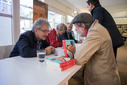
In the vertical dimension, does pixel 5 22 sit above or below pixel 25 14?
below

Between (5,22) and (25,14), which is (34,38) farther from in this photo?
(25,14)

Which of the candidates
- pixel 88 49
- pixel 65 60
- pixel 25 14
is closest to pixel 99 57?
pixel 88 49

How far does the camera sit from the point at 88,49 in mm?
878

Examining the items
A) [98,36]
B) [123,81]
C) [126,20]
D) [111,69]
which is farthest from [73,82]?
[126,20]

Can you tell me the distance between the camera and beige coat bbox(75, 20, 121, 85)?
0.88 meters

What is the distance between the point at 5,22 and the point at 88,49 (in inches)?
68.9

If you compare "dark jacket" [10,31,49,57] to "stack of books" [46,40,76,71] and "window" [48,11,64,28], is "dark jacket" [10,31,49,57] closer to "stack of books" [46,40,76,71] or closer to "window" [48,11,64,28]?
"stack of books" [46,40,76,71]

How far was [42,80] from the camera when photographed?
582mm

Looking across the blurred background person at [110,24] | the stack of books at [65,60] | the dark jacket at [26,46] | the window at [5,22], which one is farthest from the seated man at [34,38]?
the blurred background person at [110,24]

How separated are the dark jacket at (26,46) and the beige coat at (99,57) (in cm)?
53

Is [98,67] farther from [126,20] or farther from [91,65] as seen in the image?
[126,20]

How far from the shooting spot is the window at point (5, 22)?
1.83 m

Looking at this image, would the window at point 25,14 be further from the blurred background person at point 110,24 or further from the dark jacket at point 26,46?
the blurred background person at point 110,24

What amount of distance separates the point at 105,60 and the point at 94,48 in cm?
17
